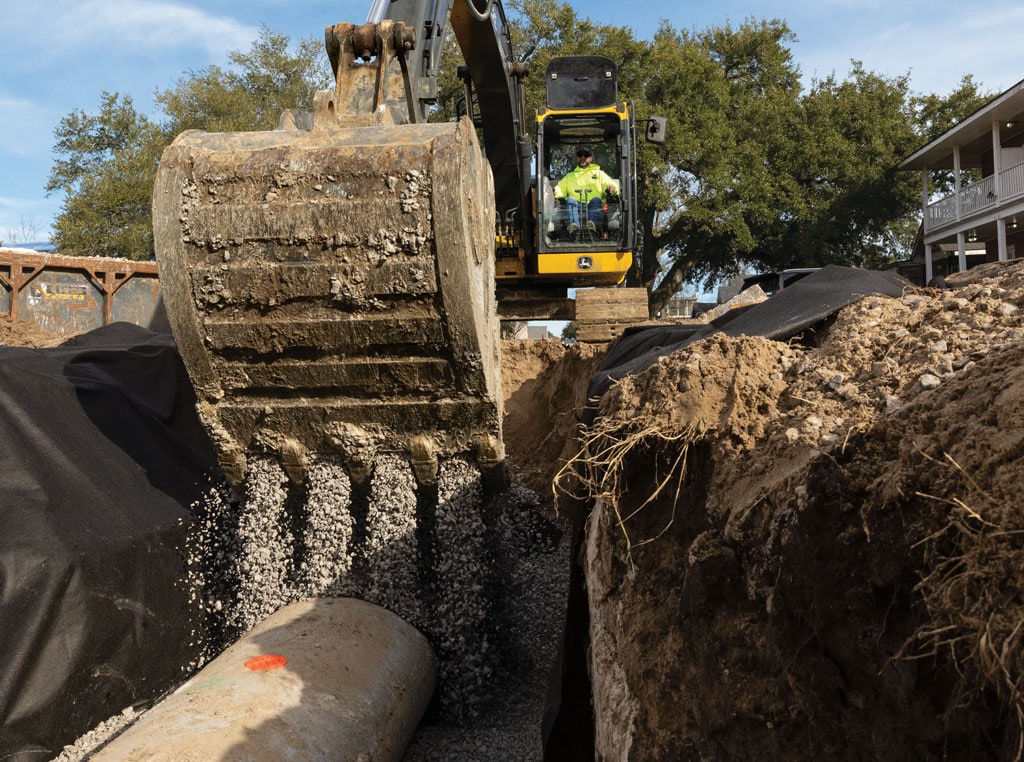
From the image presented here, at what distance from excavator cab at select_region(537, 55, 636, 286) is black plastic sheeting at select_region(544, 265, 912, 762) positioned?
524 centimetres

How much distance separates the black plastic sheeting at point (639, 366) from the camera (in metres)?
3.25

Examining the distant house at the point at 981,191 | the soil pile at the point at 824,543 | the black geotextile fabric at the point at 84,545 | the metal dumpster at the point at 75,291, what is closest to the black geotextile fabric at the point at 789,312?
the soil pile at the point at 824,543

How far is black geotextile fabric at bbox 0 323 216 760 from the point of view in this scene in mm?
3178

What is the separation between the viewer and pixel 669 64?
1014 inches

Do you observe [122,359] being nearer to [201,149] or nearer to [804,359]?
[201,149]

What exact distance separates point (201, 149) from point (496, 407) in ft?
5.56

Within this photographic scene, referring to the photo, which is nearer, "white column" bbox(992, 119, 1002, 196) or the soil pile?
the soil pile

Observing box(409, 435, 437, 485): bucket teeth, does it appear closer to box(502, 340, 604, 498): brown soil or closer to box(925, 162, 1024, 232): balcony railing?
box(502, 340, 604, 498): brown soil

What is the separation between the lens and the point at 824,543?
5.94 feet

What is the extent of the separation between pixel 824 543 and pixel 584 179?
26.3 ft

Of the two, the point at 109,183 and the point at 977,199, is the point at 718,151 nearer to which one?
the point at 977,199

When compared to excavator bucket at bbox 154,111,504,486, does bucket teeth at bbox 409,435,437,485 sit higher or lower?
lower

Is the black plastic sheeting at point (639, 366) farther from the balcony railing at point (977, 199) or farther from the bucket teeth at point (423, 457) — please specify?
the balcony railing at point (977, 199)

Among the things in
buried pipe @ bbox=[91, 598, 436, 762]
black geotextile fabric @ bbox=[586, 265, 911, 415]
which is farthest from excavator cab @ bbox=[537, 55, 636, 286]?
buried pipe @ bbox=[91, 598, 436, 762]
